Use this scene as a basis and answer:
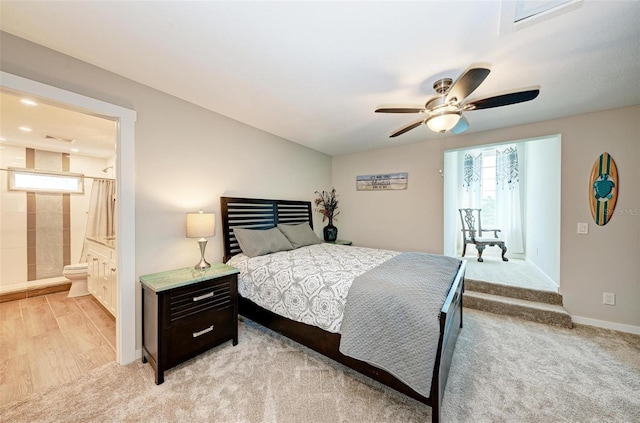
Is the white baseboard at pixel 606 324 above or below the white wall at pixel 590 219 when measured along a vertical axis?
below

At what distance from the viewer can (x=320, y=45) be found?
1.68 m

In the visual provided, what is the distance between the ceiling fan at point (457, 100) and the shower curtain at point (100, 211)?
4.65 meters

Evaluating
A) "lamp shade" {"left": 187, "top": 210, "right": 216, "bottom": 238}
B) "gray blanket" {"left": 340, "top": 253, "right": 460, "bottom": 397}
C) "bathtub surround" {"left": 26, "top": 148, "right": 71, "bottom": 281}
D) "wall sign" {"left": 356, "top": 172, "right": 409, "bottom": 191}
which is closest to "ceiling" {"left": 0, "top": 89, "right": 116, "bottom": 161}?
"bathtub surround" {"left": 26, "top": 148, "right": 71, "bottom": 281}

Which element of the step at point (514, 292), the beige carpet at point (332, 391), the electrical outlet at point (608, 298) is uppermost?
the electrical outlet at point (608, 298)

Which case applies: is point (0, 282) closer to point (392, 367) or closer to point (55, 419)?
point (55, 419)

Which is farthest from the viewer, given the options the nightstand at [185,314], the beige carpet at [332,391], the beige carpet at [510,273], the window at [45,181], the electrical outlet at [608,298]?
the window at [45,181]

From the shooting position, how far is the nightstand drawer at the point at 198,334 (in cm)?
191

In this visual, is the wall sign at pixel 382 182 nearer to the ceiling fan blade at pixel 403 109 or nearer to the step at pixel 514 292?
the step at pixel 514 292

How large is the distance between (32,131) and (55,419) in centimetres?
393

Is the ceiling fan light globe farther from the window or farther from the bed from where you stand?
the window

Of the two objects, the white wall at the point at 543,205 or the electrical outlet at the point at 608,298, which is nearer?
the electrical outlet at the point at 608,298

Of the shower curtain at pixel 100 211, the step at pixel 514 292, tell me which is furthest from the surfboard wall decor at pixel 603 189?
the shower curtain at pixel 100 211

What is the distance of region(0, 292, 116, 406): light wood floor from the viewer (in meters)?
1.86

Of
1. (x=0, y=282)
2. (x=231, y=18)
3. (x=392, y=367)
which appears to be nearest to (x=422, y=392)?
(x=392, y=367)
